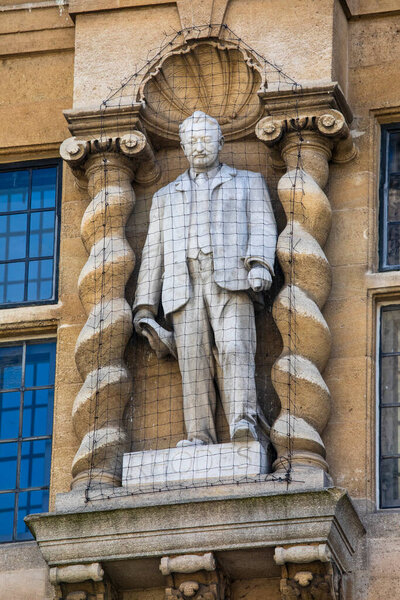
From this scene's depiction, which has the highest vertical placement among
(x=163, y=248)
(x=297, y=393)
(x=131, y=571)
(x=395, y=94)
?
(x=395, y=94)

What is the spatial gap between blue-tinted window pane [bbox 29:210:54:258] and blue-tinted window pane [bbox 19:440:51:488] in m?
1.41

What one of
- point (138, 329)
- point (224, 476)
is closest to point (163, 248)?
point (138, 329)

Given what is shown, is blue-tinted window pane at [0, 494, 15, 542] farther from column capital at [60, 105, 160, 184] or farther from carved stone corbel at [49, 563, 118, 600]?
column capital at [60, 105, 160, 184]

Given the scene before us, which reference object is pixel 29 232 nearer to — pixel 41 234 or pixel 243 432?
pixel 41 234

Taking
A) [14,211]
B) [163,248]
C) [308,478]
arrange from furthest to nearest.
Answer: [14,211] → [163,248] → [308,478]

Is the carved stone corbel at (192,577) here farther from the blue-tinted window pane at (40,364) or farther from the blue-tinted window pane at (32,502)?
the blue-tinted window pane at (40,364)

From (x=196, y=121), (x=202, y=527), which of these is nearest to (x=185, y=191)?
(x=196, y=121)

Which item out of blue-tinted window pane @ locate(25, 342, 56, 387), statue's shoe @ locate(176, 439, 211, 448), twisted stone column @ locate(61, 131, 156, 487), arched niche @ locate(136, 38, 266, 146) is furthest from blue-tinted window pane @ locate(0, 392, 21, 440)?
arched niche @ locate(136, 38, 266, 146)

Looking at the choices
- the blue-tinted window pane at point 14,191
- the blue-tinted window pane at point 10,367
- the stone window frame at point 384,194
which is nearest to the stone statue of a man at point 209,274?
the stone window frame at point 384,194

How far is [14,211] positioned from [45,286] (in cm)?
62

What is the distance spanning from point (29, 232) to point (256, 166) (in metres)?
1.65

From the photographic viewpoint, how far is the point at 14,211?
17031 millimetres

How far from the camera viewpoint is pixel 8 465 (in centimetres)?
1616

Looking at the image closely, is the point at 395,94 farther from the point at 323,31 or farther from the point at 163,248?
the point at 163,248
